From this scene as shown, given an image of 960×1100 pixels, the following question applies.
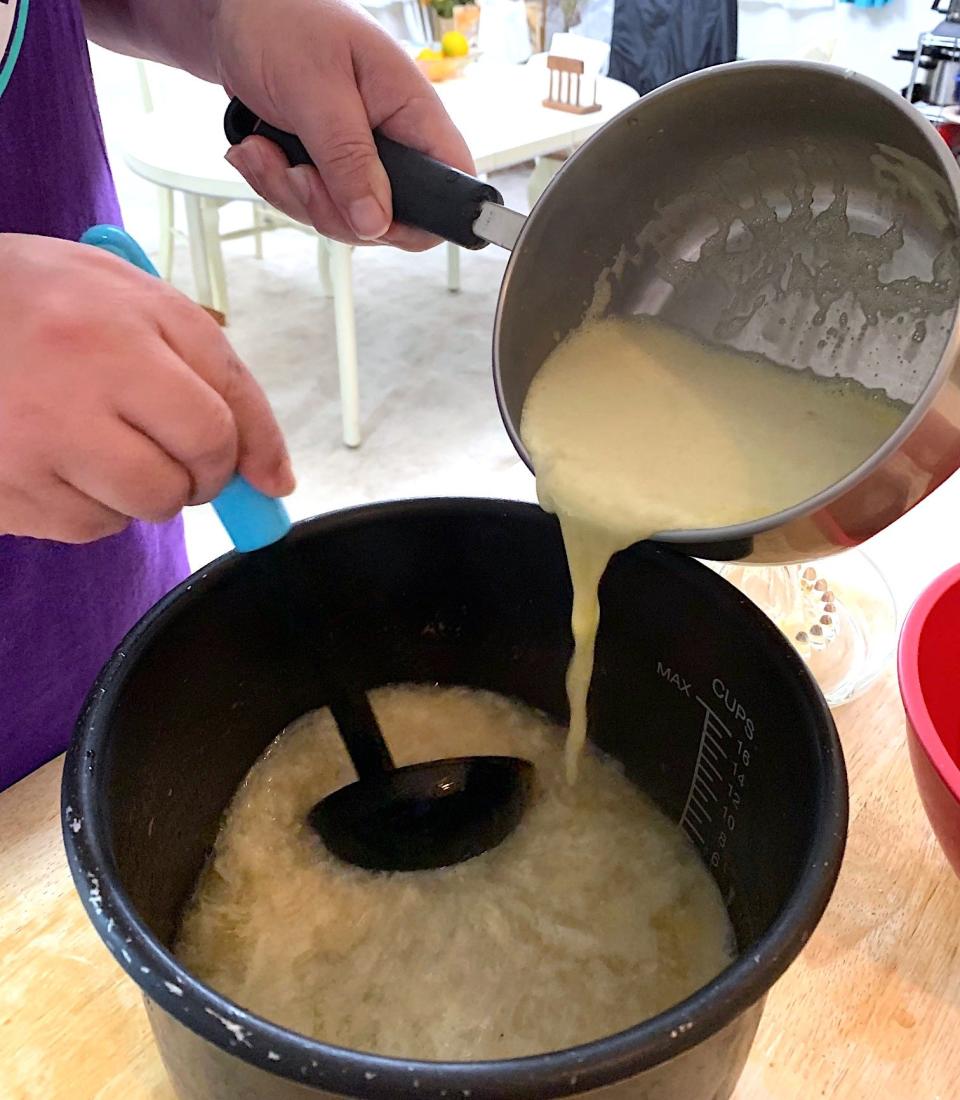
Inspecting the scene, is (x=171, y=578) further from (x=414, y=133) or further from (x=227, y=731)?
(x=414, y=133)

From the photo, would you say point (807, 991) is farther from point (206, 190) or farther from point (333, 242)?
point (206, 190)

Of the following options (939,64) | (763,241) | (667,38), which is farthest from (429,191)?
(667,38)

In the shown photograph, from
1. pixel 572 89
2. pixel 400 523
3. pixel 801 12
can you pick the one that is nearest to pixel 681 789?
pixel 400 523

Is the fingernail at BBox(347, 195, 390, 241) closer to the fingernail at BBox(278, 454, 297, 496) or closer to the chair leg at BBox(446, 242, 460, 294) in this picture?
the fingernail at BBox(278, 454, 297, 496)

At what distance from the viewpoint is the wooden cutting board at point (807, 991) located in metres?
0.50

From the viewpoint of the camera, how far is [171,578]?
0.81m

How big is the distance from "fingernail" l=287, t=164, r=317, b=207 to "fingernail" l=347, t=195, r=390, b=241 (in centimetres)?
6

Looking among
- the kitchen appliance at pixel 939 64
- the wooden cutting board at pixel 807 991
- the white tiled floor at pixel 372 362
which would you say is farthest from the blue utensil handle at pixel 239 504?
the kitchen appliance at pixel 939 64

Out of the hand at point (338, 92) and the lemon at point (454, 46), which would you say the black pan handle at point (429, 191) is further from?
the lemon at point (454, 46)

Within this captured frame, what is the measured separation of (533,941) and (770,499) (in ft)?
0.88

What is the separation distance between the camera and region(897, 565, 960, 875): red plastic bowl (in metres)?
0.51

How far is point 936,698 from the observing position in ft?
2.04

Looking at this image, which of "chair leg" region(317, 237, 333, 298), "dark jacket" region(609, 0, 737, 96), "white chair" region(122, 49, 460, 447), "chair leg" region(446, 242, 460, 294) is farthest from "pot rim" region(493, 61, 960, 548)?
"dark jacket" region(609, 0, 737, 96)

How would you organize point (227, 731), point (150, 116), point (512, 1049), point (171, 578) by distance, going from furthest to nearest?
1. point (150, 116)
2. point (171, 578)
3. point (227, 731)
4. point (512, 1049)
